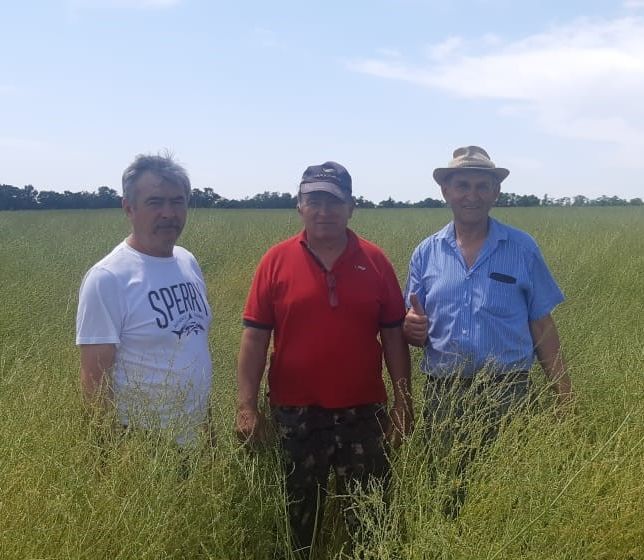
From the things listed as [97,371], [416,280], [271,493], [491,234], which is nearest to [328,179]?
[416,280]

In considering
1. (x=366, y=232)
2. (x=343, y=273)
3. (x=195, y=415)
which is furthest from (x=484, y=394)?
(x=366, y=232)

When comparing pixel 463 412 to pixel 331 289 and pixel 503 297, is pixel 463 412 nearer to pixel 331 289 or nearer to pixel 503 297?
pixel 503 297

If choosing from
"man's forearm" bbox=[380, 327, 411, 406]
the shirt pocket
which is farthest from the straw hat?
"man's forearm" bbox=[380, 327, 411, 406]

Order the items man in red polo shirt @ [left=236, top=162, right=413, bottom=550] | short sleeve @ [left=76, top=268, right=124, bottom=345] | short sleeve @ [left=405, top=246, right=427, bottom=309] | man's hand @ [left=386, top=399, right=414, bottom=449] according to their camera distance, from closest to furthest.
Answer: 1. short sleeve @ [left=76, top=268, right=124, bottom=345]
2. man in red polo shirt @ [left=236, top=162, right=413, bottom=550]
3. man's hand @ [left=386, top=399, right=414, bottom=449]
4. short sleeve @ [left=405, top=246, right=427, bottom=309]

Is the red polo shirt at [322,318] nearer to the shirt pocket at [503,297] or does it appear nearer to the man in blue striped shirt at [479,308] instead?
the man in blue striped shirt at [479,308]

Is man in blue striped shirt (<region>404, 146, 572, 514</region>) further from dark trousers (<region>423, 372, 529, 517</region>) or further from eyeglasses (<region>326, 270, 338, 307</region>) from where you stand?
eyeglasses (<region>326, 270, 338, 307</region>)

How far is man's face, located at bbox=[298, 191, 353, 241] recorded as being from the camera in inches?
92.0

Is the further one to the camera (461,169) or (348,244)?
(461,169)

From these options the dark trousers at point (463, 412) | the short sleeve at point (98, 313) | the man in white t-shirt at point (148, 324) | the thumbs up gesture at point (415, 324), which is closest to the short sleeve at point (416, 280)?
the thumbs up gesture at point (415, 324)

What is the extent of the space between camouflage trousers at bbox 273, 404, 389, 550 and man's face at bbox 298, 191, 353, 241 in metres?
0.67

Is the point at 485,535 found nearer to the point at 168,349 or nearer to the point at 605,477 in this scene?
the point at 605,477

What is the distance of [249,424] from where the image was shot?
242cm

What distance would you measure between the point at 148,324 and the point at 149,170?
0.60 meters

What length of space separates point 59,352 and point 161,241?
1832mm
